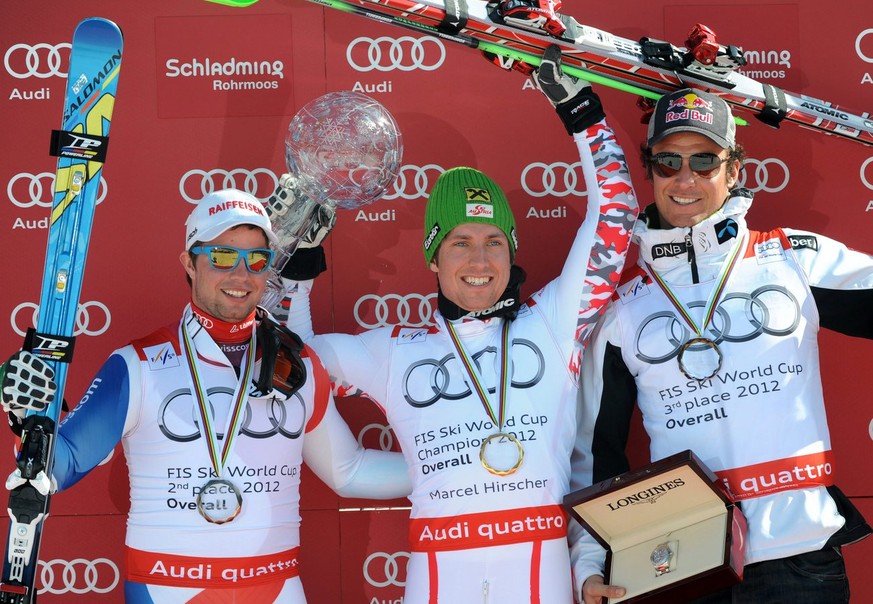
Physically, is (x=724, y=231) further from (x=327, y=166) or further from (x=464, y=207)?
(x=327, y=166)

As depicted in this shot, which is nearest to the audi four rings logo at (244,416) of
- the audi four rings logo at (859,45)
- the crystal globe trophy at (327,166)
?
the crystal globe trophy at (327,166)

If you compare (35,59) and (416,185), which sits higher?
(35,59)

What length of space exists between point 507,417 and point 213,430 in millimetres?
949

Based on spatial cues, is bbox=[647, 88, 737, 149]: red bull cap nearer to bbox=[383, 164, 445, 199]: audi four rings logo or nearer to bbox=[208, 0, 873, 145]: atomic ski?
bbox=[208, 0, 873, 145]: atomic ski

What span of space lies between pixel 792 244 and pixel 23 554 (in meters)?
2.63

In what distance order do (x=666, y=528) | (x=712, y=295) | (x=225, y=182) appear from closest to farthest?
(x=666, y=528) < (x=712, y=295) < (x=225, y=182)

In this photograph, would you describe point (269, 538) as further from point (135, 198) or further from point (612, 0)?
point (612, 0)

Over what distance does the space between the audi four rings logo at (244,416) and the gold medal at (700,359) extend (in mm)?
1270

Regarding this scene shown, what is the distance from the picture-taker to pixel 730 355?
342 cm

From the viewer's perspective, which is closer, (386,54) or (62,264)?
(62,264)

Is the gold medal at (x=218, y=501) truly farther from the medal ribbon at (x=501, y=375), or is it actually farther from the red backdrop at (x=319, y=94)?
the red backdrop at (x=319, y=94)

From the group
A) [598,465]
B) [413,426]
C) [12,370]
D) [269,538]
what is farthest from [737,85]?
[12,370]

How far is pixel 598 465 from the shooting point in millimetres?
3553

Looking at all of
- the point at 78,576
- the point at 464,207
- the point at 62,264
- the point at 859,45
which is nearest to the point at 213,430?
the point at 62,264
